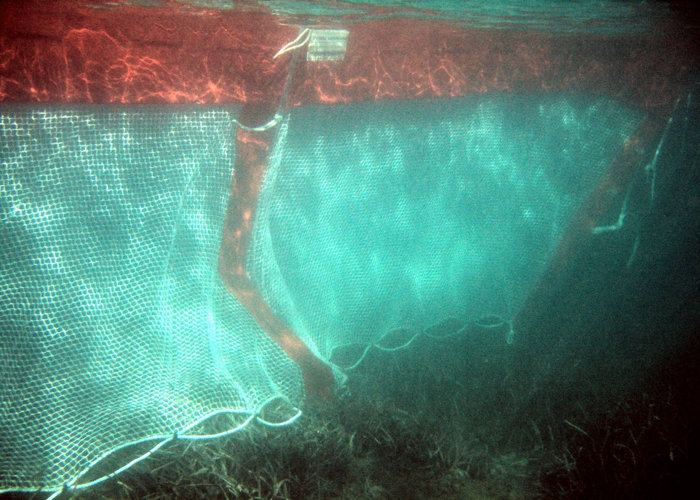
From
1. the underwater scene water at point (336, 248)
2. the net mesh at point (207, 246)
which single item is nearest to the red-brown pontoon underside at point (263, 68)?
the underwater scene water at point (336, 248)

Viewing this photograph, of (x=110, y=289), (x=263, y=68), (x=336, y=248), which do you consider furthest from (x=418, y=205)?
(x=110, y=289)

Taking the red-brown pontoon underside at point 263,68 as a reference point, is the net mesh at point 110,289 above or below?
below

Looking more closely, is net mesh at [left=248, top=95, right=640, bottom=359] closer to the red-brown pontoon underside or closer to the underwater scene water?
the underwater scene water

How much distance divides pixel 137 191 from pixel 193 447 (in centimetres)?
249

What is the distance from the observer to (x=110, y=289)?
3.05m

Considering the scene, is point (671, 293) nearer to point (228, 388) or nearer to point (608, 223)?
point (608, 223)

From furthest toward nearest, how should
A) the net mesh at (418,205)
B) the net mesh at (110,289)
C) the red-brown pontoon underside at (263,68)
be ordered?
the net mesh at (418,205), the net mesh at (110,289), the red-brown pontoon underside at (263,68)

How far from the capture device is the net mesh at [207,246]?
2.79 metres

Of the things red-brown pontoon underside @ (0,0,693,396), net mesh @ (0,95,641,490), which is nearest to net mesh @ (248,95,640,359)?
net mesh @ (0,95,641,490)

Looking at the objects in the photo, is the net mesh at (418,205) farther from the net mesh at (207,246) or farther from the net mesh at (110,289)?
the net mesh at (110,289)

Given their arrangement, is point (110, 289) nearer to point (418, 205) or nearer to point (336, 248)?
point (336, 248)

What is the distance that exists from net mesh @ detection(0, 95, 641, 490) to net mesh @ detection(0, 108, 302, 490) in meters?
0.01

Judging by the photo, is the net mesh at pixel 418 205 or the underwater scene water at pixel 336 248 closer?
Answer: the underwater scene water at pixel 336 248

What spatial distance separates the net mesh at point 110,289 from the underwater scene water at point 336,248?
0.7 inches
